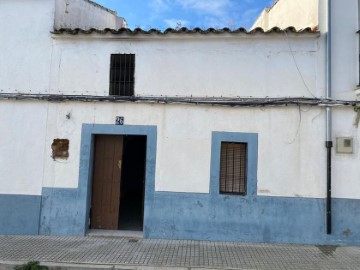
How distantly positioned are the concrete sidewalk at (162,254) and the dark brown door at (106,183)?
61cm

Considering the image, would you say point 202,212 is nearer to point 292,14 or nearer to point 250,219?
point 250,219

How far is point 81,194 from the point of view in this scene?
773cm

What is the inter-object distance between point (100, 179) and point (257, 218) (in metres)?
3.74

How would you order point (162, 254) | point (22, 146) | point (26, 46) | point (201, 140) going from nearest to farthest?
1. point (162, 254)
2. point (201, 140)
3. point (22, 146)
4. point (26, 46)

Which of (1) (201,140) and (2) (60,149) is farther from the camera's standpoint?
(2) (60,149)

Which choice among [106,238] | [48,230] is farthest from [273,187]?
[48,230]

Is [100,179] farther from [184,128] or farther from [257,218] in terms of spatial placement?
[257,218]

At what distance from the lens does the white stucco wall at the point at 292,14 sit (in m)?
7.78

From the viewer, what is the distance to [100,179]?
814 centimetres

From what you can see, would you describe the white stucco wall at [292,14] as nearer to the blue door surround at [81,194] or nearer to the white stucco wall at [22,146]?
the blue door surround at [81,194]

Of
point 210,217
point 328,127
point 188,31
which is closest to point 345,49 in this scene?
point 328,127

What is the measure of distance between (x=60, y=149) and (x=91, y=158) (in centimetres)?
73

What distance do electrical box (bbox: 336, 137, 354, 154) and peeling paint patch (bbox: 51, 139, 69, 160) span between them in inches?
238

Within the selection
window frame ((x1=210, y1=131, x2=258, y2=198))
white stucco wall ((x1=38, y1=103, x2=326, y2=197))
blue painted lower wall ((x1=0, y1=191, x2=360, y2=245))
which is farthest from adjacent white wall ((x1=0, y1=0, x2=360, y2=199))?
blue painted lower wall ((x1=0, y1=191, x2=360, y2=245))
